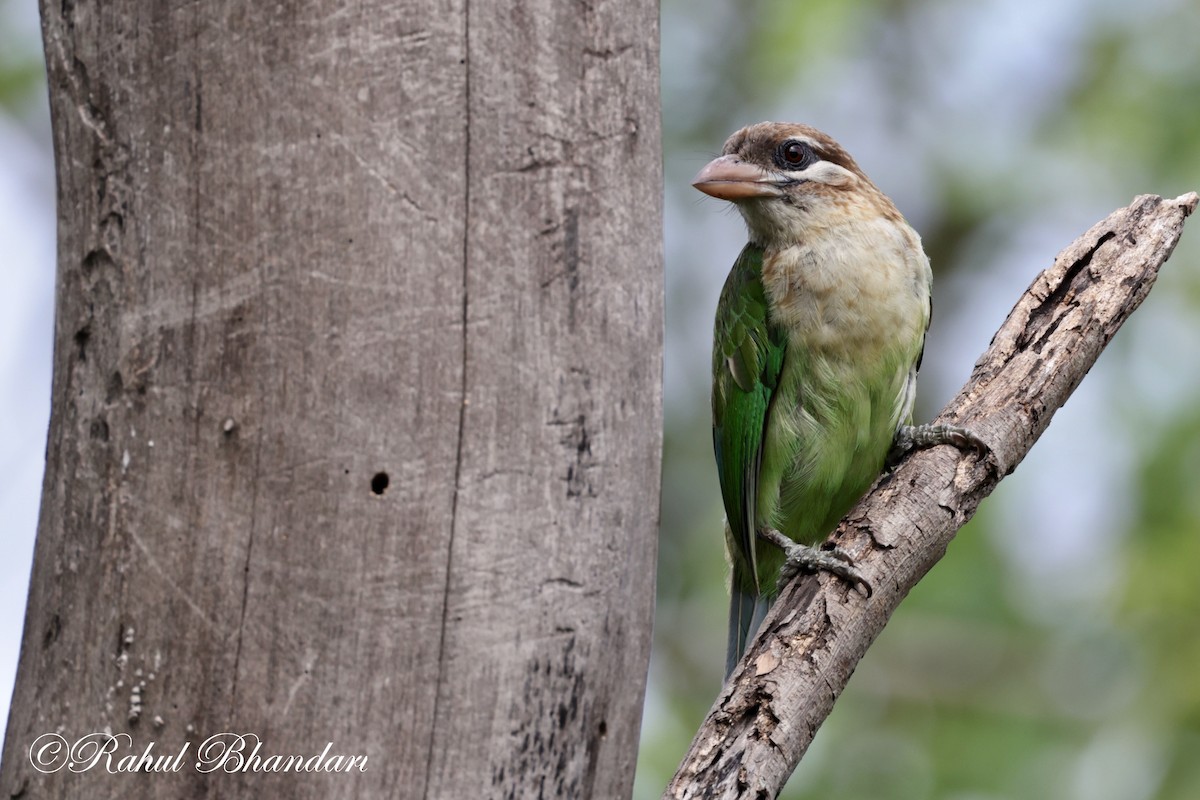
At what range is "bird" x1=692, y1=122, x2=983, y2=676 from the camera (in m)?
4.17

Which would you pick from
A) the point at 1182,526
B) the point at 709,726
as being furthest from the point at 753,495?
the point at 1182,526

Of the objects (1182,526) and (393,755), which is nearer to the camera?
(393,755)

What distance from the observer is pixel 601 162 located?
241 centimetres

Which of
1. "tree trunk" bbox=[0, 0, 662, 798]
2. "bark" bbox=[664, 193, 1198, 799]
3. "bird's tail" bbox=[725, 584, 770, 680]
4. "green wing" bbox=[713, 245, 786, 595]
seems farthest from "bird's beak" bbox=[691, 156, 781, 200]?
"tree trunk" bbox=[0, 0, 662, 798]

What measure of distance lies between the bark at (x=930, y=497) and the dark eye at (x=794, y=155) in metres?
1.04

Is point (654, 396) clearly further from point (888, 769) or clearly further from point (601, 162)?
point (888, 769)

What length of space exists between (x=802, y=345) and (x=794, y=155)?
71 centimetres

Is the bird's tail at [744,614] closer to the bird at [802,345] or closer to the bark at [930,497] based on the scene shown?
the bird at [802,345]

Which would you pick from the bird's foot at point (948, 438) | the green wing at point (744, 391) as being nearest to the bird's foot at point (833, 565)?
the bird's foot at point (948, 438)

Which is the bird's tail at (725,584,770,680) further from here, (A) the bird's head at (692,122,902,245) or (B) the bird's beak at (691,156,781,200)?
(B) the bird's beak at (691,156,781,200)

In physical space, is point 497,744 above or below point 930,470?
below

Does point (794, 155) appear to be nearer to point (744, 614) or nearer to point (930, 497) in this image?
point (930, 497)

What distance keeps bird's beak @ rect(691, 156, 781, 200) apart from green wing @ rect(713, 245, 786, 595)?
22 cm

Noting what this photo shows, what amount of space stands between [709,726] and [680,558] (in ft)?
17.9
